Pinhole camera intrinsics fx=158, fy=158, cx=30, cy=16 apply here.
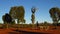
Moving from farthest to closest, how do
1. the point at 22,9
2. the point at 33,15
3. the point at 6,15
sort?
the point at 6,15 → the point at 22,9 → the point at 33,15

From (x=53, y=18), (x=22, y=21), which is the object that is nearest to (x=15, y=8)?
(x=22, y=21)

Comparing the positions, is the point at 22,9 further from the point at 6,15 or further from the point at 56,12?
the point at 56,12

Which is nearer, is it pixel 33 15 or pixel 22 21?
pixel 33 15

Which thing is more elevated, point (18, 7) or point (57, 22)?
point (18, 7)

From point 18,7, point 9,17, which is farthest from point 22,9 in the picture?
point 9,17

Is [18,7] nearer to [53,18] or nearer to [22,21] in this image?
[22,21]

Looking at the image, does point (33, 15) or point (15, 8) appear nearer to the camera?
point (33, 15)

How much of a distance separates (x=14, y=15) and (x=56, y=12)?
1701cm

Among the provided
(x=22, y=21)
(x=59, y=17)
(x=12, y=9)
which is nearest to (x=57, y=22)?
(x=59, y=17)

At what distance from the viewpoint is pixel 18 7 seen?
62.5 meters

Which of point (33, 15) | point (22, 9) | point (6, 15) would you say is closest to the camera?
point (33, 15)

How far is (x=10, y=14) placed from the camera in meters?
62.7

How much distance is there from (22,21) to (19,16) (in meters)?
2.51

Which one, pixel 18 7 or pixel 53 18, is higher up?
pixel 18 7
